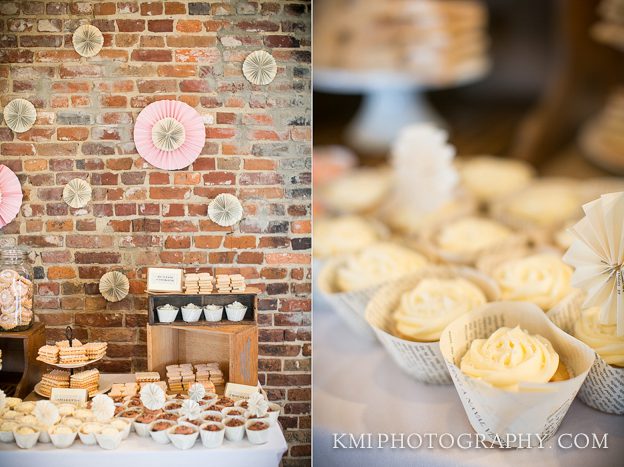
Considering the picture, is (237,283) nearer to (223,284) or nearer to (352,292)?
(223,284)

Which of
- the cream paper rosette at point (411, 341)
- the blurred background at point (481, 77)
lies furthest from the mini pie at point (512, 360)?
the blurred background at point (481, 77)

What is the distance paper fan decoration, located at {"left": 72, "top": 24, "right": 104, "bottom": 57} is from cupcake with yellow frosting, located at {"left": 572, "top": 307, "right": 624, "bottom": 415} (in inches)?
67.6

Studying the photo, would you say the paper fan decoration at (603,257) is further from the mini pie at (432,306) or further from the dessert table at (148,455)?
the dessert table at (148,455)

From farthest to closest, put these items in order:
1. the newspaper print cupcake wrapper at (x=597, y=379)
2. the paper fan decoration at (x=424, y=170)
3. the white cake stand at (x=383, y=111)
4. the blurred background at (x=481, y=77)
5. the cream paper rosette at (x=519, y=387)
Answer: the white cake stand at (x=383, y=111), the blurred background at (x=481, y=77), the paper fan decoration at (x=424, y=170), the newspaper print cupcake wrapper at (x=597, y=379), the cream paper rosette at (x=519, y=387)

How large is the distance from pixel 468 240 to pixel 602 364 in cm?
87

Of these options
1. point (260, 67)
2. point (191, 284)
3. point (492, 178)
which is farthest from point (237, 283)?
point (492, 178)

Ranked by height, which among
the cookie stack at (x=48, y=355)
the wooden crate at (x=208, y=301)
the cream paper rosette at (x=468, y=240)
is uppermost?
the cream paper rosette at (x=468, y=240)

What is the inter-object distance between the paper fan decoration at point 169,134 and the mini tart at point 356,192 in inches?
39.8

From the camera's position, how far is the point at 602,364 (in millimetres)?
1918

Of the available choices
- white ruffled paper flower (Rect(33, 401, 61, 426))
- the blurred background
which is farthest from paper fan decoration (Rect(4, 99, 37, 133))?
the blurred background

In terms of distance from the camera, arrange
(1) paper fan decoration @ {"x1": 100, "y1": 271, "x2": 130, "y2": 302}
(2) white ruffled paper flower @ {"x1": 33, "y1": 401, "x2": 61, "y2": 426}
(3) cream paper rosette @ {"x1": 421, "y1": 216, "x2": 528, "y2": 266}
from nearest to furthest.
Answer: (2) white ruffled paper flower @ {"x1": 33, "y1": 401, "x2": 61, "y2": 426} → (1) paper fan decoration @ {"x1": 100, "y1": 271, "x2": 130, "y2": 302} → (3) cream paper rosette @ {"x1": 421, "y1": 216, "x2": 528, "y2": 266}

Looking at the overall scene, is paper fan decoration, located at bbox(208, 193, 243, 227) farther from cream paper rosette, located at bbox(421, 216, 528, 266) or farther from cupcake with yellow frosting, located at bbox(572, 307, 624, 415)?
cupcake with yellow frosting, located at bbox(572, 307, 624, 415)

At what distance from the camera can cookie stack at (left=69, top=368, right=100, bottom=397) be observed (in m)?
2.20

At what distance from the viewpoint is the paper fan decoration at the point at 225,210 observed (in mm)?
2262
